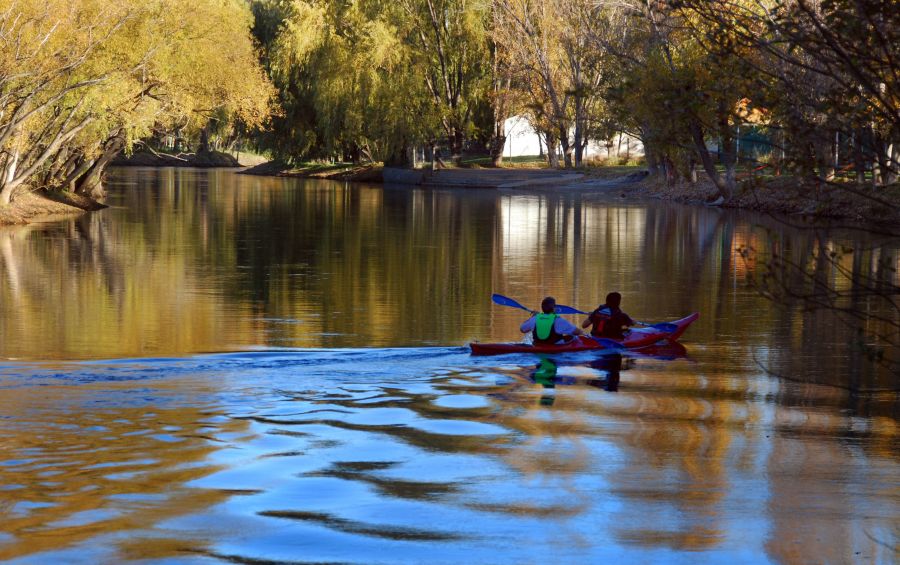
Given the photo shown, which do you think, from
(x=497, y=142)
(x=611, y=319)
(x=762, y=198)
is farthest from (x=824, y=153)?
(x=497, y=142)

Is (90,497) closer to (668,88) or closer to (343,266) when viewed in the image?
(668,88)

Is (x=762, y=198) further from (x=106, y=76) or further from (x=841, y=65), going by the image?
(x=841, y=65)

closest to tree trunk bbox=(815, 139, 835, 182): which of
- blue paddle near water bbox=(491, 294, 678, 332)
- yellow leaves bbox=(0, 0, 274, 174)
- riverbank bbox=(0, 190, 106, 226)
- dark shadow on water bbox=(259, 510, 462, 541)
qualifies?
dark shadow on water bbox=(259, 510, 462, 541)

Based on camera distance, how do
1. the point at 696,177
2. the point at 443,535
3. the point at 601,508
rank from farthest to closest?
the point at 696,177 < the point at 601,508 < the point at 443,535

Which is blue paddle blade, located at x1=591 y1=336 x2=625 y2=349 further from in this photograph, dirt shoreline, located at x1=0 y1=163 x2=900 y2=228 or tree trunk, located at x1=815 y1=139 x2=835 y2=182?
tree trunk, located at x1=815 y1=139 x2=835 y2=182

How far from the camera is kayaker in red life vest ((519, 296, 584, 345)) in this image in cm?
1694

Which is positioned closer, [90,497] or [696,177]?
[90,497]

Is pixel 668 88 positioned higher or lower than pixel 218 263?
higher

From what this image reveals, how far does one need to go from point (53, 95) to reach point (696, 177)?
33704mm

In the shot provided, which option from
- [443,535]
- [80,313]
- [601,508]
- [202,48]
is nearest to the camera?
[443,535]

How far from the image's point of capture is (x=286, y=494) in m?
9.67

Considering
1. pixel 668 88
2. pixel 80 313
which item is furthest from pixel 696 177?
pixel 668 88

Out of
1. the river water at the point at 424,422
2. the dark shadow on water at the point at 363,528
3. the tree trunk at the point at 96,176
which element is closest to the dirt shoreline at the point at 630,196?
the tree trunk at the point at 96,176

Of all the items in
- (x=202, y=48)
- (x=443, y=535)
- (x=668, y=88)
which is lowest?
(x=443, y=535)
